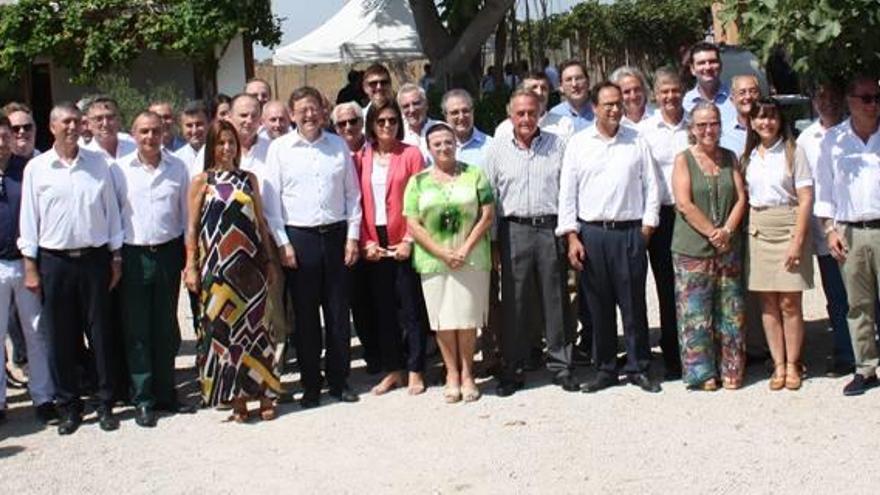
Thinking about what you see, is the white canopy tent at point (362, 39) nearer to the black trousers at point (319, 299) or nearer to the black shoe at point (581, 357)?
the black shoe at point (581, 357)

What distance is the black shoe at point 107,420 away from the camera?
7.66m

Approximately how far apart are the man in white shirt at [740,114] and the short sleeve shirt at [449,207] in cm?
164

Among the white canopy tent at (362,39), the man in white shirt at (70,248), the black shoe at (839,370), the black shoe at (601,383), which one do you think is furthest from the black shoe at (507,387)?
the white canopy tent at (362,39)

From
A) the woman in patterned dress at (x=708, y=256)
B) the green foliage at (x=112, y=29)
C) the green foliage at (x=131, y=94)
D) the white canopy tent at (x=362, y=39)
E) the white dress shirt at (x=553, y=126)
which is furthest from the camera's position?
the white canopy tent at (x=362, y=39)

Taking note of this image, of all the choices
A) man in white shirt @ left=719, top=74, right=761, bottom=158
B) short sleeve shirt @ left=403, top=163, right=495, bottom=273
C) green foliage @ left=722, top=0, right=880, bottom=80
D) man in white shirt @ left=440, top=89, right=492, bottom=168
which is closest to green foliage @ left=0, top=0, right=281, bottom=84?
man in white shirt @ left=440, top=89, right=492, bottom=168

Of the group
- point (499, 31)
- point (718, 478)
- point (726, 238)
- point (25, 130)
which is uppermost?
point (499, 31)

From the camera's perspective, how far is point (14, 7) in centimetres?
2139

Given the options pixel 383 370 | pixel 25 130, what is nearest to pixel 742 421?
pixel 383 370

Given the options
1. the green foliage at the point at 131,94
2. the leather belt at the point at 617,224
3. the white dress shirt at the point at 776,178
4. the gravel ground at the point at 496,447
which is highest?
the green foliage at the point at 131,94

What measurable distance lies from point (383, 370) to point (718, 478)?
127 inches

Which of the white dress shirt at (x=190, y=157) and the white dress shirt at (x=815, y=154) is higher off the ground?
the white dress shirt at (x=190, y=157)

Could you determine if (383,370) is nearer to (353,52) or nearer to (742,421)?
(742,421)

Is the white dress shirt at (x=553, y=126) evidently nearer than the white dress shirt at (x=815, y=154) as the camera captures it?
No

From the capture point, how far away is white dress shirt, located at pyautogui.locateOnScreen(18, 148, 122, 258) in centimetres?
750
